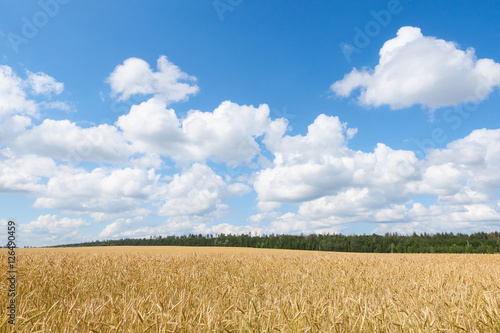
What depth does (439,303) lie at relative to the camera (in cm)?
583

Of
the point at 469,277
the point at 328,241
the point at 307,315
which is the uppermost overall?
the point at 307,315

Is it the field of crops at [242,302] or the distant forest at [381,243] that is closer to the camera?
the field of crops at [242,302]

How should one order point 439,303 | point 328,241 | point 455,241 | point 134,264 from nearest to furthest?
point 439,303 < point 134,264 < point 455,241 < point 328,241

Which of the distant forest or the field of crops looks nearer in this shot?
the field of crops

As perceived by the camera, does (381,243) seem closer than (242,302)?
No

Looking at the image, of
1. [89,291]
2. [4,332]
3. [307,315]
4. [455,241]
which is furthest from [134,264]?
[455,241]

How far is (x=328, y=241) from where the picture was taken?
9406 cm

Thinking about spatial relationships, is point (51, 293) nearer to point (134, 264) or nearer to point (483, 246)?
point (134, 264)

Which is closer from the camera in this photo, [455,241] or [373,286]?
[373,286]

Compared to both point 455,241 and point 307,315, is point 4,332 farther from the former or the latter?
point 455,241

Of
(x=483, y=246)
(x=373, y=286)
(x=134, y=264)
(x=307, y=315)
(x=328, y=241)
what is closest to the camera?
(x=307, y=315)

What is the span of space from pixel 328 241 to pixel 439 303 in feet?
303

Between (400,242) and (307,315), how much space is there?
96015mm

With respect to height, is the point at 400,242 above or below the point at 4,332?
below
